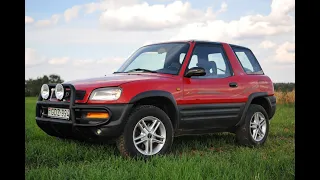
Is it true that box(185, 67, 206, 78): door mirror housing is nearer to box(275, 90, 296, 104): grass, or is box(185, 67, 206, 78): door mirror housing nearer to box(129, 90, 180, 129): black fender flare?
box(129, 90, 180, 129): black fender flare

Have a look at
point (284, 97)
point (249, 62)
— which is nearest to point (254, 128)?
point (249, 62)

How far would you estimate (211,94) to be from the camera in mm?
7023

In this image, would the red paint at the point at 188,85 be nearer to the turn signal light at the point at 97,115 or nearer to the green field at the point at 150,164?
the turn signal light at the point at 97,115

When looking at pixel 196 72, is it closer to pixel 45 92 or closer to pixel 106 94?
pixel 106 94

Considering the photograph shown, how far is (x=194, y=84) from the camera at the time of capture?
6746 millimetres

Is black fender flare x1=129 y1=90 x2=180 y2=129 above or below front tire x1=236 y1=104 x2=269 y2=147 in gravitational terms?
above

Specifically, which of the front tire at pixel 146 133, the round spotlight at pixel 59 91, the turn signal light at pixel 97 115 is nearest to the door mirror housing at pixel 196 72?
the front tire at pixel 146 133

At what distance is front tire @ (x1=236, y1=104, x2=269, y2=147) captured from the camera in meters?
7.81

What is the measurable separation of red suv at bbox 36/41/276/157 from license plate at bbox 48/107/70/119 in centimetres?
2

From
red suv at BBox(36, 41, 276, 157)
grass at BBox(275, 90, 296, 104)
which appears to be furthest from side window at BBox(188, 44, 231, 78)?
grass at BBox(275, 90, 296, 104)
